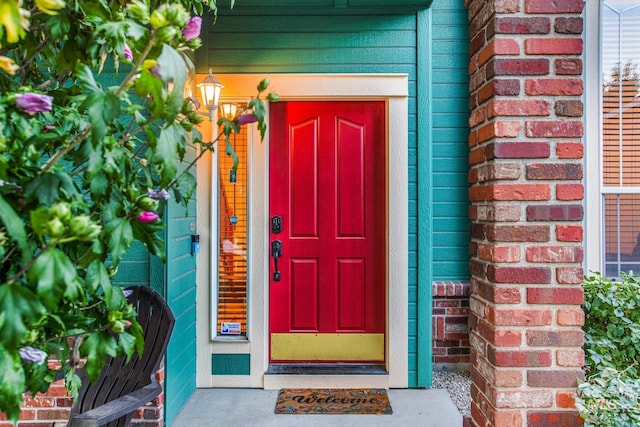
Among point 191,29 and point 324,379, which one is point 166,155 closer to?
point 191,29

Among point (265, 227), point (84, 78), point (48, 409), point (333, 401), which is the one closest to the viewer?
point (84, 78)

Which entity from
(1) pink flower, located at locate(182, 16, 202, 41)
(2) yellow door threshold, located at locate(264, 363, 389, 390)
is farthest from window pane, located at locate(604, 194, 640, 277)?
(1) pink flower, located at locate(182, 16, 202, 41)

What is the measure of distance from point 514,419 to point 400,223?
1763 millimetres

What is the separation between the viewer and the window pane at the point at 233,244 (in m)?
2.99

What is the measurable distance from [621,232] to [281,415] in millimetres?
2544

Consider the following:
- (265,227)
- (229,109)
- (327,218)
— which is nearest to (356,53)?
(229,109)

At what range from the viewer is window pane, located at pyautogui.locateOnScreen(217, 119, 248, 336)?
2994 millimetres

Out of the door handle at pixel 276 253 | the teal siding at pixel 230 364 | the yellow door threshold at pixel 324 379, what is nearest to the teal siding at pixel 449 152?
the yellow door threshold at pixel 324 379

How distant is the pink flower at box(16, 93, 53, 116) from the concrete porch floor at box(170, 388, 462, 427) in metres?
2.18

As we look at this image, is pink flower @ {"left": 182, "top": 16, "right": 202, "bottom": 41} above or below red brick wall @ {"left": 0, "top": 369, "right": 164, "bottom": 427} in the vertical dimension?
above

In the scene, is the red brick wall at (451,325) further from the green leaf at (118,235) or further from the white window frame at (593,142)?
the green leaf at (118,235)

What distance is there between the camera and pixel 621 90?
2.89m

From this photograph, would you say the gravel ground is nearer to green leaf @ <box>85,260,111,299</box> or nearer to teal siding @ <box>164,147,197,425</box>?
teal siding @ <box>164,147,197,425</box>

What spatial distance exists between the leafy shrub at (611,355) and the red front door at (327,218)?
1.50m
